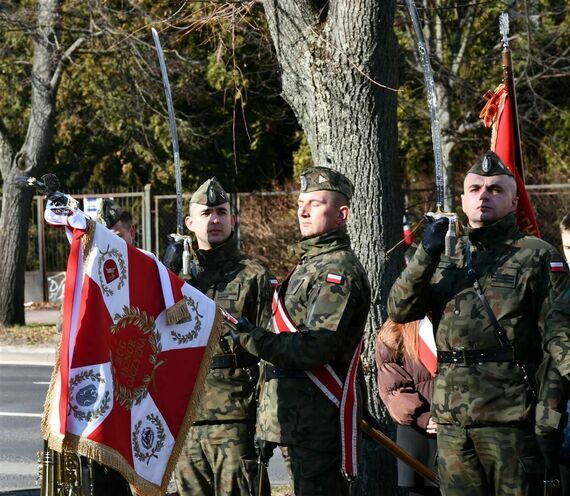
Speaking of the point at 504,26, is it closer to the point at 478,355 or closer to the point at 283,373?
the point at 478,355

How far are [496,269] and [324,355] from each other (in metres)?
0.83

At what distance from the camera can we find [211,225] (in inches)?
228

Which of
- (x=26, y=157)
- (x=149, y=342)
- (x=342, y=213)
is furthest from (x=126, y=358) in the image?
(x=26, y=157)

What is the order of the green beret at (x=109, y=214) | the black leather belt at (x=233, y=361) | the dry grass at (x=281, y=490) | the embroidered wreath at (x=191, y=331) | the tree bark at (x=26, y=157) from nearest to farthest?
the embroidered wreath at (x=191, y=331) < the black leather belt at (x=233, y=361) < the green beret at (x=109, y=214) < the dry grass at (x=281, y=490) < the tree bark at (x=26, y=157)

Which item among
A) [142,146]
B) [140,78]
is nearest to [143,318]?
[140,78]

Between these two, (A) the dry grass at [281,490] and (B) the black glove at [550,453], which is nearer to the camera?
(B) the black glove at [550,453]

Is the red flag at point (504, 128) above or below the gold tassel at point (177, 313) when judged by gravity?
above

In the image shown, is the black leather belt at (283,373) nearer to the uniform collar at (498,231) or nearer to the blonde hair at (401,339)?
the uniform collar at (498,231)

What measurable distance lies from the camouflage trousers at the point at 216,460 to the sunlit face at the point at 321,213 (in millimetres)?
1146

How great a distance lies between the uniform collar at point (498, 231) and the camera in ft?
16.0

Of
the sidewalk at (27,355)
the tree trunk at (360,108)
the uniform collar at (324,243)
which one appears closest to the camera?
the uniform collar at (324,243)

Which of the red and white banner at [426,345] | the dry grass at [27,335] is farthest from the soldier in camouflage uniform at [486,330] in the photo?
the dry grass at [27,335]

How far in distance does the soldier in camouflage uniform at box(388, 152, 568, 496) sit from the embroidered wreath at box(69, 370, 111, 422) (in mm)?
1310

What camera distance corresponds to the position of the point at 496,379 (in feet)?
15.5
